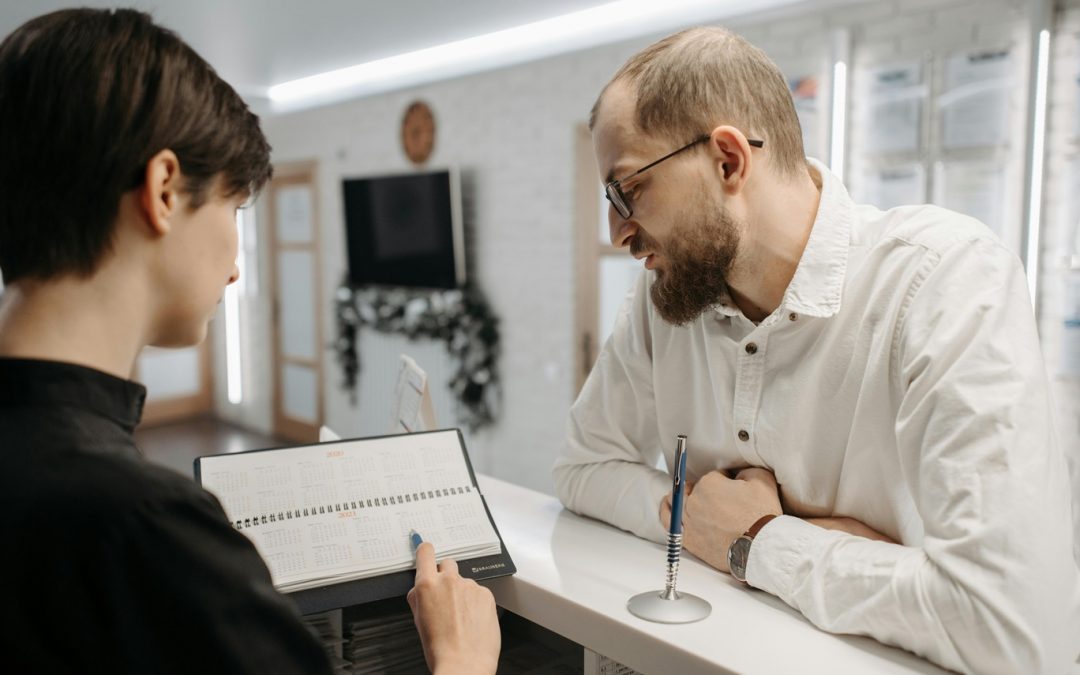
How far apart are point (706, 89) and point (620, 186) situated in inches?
7.3

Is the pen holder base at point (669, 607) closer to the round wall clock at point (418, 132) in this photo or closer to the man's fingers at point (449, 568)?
the man's fingers at point (449, 568)

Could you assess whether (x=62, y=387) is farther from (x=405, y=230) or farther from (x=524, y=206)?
(x=405, y=230)

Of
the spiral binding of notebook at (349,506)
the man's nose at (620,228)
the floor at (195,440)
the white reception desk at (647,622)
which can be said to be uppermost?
the man's nose at (620,228)

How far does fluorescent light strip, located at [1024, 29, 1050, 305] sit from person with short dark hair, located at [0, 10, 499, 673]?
290 centimetres

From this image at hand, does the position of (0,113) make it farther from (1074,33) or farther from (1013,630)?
(1074,33)

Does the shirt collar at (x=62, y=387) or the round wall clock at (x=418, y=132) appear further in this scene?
the round wall clock at (x=418, y=132)

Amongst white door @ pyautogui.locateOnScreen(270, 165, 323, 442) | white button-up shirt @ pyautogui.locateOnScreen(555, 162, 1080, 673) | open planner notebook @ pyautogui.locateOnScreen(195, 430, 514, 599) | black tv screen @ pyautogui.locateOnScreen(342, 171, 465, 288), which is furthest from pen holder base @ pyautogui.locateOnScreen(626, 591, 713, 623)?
white door @ pyautogui.locateOnScreen(270, 165, 323, 442)

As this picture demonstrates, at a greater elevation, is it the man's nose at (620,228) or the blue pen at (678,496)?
the man's nose at (620,228)

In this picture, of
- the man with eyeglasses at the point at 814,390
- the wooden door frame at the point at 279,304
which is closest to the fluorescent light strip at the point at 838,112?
the man with eyeglasses at the point at 814,390

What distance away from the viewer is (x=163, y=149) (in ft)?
2.27

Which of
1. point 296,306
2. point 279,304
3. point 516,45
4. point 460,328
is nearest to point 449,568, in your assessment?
point 516,45

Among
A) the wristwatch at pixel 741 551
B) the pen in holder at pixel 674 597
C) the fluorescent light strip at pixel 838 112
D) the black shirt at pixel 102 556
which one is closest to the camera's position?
the black shirt at pixel 102 556

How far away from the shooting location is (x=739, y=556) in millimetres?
1148

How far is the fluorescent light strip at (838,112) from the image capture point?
11.0 ft
